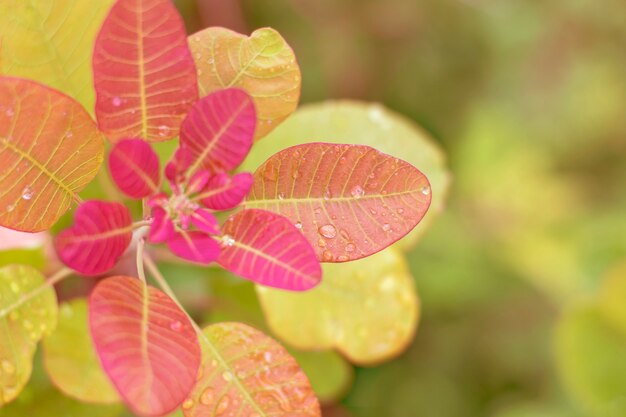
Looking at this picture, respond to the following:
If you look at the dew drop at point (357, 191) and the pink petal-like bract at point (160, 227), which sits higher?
the dew drop at point (357, 191)

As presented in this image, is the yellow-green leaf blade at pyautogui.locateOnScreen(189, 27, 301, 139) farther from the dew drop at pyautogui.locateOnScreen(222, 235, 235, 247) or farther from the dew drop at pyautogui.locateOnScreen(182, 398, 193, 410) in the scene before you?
the dew drop at pyautogui.locateOnScreen(182, 398, 193, 410)

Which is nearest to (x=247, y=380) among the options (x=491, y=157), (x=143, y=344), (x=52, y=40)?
(x=143, y=344)

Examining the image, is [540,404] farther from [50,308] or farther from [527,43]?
[50,308]

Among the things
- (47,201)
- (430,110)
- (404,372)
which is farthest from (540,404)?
(47,201)

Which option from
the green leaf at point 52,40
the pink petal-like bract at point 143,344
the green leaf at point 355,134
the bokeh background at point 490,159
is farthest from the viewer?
the bokeh background at point 490,159

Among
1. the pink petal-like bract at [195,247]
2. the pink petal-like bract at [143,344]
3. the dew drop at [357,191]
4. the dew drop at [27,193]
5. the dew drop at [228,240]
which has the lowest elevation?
the pink petal-like bract at [143,344]

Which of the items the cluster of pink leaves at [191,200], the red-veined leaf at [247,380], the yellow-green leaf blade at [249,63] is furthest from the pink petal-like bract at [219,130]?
the red-veined leaf at [247,380]

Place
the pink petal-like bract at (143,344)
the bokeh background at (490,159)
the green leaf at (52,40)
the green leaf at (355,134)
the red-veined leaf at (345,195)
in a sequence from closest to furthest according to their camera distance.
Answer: the pink petal-like bract at (143,344)
the red-veined leaf at (345,195)
the green leaf at (52,40)
the green leaf at (355,134)
the bokeh background at (490,159)

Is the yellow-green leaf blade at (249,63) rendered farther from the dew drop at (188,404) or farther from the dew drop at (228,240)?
the dew drop at (188,404)
